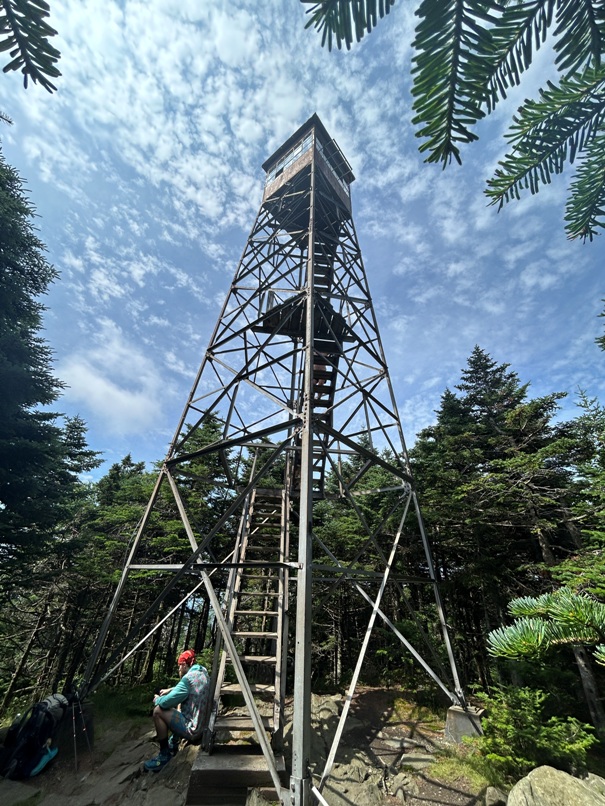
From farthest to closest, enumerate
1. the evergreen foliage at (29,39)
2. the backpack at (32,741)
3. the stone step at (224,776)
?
the backpack at (32,741), the stone step at (224,776), the evergreen foliage at (29,39)

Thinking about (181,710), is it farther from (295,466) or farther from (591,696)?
(591,696)

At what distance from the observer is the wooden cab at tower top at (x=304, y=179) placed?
1038cm

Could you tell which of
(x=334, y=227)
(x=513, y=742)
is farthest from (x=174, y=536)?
(x=334, y=227)

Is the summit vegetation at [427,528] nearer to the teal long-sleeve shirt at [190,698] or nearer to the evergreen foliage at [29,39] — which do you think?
the teal long-sleeve shirt at [190,698]

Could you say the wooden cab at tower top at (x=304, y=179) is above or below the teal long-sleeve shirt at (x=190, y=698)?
above

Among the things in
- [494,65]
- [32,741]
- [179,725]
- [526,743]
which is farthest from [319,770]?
[494,65]

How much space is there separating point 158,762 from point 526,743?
621cm

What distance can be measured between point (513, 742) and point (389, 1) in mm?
8876

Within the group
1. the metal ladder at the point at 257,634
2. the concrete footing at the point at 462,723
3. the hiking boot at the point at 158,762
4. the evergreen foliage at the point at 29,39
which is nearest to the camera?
the evergreen foliage at the point at 29,39

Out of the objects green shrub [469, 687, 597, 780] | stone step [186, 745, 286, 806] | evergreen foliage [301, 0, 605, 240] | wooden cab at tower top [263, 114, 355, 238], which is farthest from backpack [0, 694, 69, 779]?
wooden cab at tower top [263, 114, 355, 238]

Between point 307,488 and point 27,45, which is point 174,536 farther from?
point 27,45

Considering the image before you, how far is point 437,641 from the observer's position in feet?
45.9

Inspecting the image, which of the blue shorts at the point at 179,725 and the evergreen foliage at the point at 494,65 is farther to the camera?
the blue shorts at the point at 179,725

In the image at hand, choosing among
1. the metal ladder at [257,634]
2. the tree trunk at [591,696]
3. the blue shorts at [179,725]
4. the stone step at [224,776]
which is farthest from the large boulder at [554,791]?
the tree trunk at [591,696]
